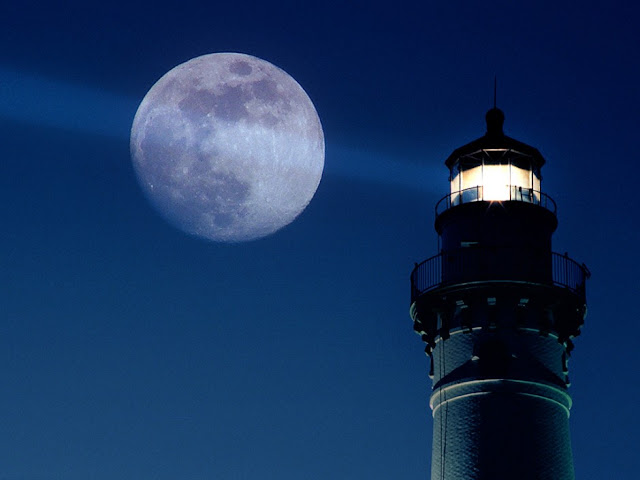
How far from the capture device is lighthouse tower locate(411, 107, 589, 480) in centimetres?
3694

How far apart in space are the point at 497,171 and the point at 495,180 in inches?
11.1

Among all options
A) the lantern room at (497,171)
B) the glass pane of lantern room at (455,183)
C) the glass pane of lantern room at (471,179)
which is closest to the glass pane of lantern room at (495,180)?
the lantern room at (497,171)

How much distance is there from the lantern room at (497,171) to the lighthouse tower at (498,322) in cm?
3

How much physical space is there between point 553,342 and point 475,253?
3.35 metres

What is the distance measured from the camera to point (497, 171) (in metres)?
39.7

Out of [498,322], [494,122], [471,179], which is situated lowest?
[498,322]

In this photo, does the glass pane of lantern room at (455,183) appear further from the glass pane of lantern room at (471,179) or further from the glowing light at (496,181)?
the glass pane of lantern room at (471,179)

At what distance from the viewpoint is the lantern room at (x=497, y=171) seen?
39469 millimetres

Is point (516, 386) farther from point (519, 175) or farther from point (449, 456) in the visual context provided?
point (519, 175)

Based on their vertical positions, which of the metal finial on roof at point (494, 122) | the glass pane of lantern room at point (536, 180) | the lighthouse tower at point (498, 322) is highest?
the metal finial on roof at point (494, 122)

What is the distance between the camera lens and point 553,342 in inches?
1507

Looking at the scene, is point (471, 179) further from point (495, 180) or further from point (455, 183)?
point (495, 180)

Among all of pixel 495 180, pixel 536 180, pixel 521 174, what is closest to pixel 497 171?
pixel 495 180

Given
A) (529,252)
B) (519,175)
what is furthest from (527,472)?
(519,175)
